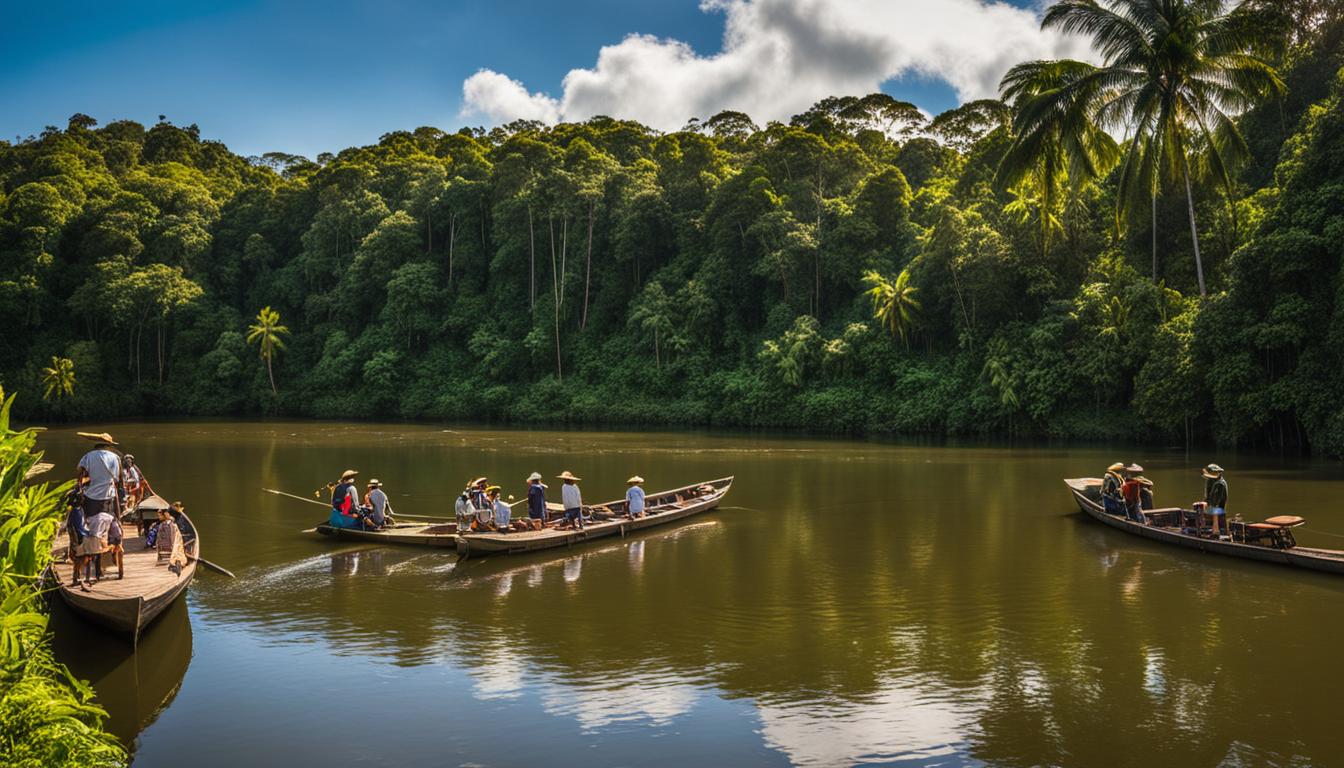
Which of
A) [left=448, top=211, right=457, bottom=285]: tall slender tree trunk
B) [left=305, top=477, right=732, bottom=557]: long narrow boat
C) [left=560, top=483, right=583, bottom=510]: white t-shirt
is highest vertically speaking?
[left=448, top=211, right=457, bottom=285]: tall slender tree trunk

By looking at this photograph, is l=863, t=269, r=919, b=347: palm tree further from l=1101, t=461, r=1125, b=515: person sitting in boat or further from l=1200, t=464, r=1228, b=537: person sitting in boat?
l=1200, t=464, r=1228, b=537: person sitting in boat

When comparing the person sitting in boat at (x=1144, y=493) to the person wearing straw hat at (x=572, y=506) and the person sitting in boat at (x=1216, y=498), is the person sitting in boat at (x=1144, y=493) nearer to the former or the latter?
the person sitting in boat at (x=1216, y=498)

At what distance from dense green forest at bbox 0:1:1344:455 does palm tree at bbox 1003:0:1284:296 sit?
0.47 feet

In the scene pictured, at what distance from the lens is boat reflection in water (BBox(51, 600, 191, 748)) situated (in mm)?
9055

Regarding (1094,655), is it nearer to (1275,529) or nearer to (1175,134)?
(1275,529)

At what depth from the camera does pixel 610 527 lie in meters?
17.8

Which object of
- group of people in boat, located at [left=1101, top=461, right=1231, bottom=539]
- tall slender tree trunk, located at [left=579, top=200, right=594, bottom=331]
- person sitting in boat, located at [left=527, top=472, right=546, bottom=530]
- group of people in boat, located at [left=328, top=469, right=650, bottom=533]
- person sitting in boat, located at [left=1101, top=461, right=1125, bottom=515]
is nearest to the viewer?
group of people in boat, located at [left=1101, top=461, right=1231, bottom=539]

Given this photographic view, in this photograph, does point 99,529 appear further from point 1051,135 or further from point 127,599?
point 1051,135

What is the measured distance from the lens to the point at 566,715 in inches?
348

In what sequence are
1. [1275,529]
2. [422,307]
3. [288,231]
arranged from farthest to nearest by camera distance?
[288,231] < [422,307] < [1275,529]

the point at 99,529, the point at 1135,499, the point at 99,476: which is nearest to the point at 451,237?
the point at 99,476

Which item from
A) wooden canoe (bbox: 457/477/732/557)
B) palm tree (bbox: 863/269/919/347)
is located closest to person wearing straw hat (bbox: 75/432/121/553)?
wooden canoe (bbox: 457/477/732/557)

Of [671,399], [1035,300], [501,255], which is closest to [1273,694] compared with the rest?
[1035,300]

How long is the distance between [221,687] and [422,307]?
51235 mm
